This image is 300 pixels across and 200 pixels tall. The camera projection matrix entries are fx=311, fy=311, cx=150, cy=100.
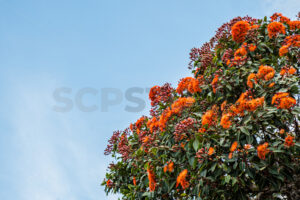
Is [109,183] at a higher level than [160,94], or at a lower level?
lower

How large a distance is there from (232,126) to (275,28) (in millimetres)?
2414

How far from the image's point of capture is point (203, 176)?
15.7 ft

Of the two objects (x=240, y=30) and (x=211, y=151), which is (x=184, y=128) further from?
(x=240, y=30)

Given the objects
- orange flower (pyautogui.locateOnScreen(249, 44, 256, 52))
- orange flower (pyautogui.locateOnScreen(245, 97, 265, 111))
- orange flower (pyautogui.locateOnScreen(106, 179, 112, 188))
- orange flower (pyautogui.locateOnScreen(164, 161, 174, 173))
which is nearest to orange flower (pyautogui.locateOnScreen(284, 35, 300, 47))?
orange flower (pyautogui.locateOnScreen(249, 44, 256, 52))

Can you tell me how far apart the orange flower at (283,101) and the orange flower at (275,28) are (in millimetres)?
1730

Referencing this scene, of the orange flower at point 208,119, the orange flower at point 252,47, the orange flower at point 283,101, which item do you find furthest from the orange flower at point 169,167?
the orange flower at point 252,47

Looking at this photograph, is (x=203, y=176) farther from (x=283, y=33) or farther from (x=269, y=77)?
(x=283, y=33)

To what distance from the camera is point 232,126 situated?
15.8 ft

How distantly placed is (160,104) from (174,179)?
179cm

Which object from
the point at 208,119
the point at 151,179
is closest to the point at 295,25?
the point at 208,119

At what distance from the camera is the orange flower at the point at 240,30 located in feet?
19.3

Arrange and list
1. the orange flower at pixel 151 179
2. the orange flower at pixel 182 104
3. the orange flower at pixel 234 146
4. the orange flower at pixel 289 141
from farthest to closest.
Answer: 1. the orange flower at pixel 182 104
2. the orange flower at pixel 151 179
3. the orange flower at pixel 234 146
4. the orange flower at pixel 289 141

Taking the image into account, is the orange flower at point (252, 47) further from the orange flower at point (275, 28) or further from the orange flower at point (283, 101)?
the orange flower at point (283, 101)

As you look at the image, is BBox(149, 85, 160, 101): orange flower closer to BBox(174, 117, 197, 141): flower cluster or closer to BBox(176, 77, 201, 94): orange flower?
BBox(176, 77, 201, 94): orange flower
